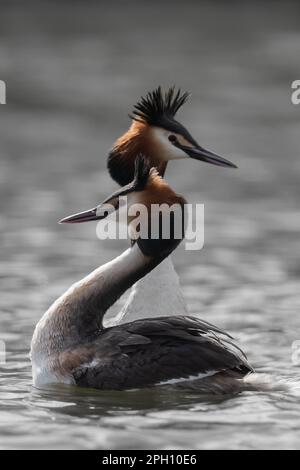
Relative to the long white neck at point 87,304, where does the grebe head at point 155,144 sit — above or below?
above

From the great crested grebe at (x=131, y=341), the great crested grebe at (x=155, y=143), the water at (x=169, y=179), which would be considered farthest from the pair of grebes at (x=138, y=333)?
the great crested grebe at (x=155, y=143)

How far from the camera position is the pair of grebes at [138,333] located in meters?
8.23

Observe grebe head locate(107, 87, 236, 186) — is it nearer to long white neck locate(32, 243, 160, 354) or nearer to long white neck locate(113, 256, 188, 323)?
long white neck locate(113, 256, 188, 323)

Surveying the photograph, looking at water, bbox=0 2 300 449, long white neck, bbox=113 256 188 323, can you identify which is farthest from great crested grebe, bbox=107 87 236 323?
water, bbox=0 2 300 449

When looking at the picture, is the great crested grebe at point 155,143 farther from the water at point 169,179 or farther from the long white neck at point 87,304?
the water at point 169,179

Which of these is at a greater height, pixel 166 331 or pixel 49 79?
pixel 49 79

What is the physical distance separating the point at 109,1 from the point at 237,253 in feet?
→ 30.2

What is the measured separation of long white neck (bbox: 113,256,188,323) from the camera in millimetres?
9125

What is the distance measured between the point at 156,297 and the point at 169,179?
226 inches

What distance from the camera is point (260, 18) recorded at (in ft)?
67.3

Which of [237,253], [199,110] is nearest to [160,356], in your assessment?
[237,253]

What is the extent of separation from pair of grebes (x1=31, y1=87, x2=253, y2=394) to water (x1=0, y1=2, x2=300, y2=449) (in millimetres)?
116

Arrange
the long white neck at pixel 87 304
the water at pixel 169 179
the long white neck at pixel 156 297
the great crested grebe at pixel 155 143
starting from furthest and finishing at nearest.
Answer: the great crested grebe at pixel 155 143 < the long white neck at pixel 156 297 < the long white neck at pixel 87 304 < the water at pixel 169 179

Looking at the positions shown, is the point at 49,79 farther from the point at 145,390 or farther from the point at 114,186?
the point at 145,390
